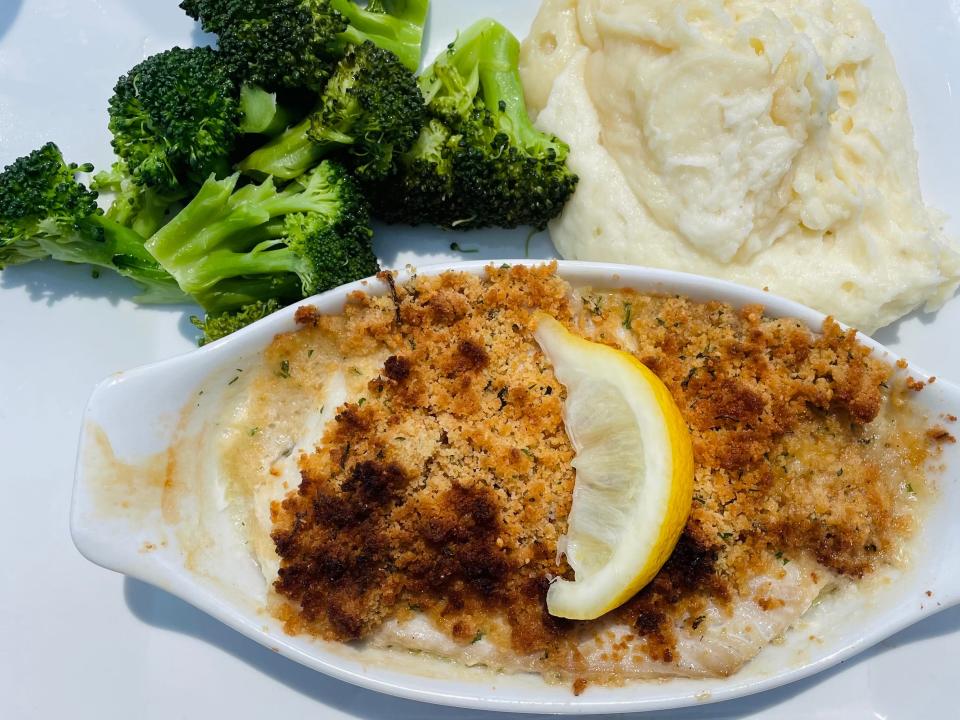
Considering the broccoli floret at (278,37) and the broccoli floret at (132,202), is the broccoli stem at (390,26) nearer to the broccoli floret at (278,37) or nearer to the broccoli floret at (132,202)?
the broccoli floret at (278,37)

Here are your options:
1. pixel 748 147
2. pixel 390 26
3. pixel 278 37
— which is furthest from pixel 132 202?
pixel 748 147

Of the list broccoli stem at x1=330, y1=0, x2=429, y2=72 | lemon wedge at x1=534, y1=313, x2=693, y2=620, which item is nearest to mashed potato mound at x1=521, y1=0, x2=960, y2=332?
broccoli stem at x1=330, y1=0, x2=429, y2=72

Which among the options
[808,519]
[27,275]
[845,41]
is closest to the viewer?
[808,519]

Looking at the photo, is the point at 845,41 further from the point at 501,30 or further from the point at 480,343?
the point at 480,343

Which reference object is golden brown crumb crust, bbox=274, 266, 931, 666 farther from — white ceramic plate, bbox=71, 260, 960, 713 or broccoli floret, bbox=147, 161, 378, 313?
broccoli floret, bbox=147, 161, 378, 313

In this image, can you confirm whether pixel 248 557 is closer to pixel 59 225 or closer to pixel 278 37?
pixel 59 225

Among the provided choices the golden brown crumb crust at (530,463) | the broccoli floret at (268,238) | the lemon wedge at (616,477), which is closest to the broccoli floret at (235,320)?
the broccoli floret at (268,238)

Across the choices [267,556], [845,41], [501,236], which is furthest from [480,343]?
[845,41]
